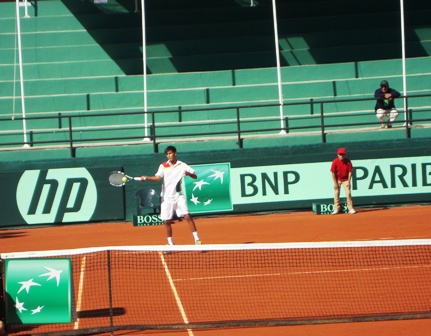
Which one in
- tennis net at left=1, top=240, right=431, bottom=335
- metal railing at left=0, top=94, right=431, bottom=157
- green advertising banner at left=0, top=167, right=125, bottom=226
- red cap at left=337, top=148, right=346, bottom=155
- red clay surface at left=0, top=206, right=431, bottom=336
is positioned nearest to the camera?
tennis net at left=1, top=240, right=431, bottom=335

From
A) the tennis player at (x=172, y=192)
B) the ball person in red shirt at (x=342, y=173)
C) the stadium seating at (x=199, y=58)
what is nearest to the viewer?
the tennis player at (x=172, y=192)

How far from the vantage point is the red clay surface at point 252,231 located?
62.8ft

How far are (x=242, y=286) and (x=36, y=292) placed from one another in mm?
3928

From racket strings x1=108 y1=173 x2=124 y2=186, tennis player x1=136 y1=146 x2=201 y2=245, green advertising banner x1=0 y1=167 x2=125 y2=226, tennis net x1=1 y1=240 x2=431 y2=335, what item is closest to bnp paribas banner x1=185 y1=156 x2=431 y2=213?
green advertising banner x1=0 y1=167 x2=125 y2=226

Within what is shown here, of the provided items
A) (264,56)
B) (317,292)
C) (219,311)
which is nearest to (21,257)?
(219,311)

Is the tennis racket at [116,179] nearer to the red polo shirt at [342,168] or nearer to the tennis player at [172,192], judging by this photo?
the tennis player at [172,192]

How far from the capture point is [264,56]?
29438 millimetres

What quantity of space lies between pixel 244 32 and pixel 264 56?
1.14m

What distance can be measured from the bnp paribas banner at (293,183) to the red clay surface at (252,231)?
1.38 ft

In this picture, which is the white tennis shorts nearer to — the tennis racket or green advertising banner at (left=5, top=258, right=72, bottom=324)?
the tennis racket

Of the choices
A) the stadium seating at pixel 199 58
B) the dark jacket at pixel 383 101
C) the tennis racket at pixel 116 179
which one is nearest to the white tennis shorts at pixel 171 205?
the tennis racket at pixel 116 179

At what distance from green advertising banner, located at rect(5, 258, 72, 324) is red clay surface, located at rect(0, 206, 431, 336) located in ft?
27.6

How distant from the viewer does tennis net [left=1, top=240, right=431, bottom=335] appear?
11.1 meters

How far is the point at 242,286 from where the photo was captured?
13570 millimetres
